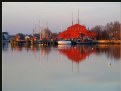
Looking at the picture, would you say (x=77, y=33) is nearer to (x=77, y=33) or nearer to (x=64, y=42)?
(x=77, y=33)

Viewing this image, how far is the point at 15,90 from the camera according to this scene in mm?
6621

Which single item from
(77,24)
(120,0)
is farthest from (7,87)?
(77,24)

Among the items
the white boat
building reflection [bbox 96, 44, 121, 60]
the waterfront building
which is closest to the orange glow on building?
the waterfront building

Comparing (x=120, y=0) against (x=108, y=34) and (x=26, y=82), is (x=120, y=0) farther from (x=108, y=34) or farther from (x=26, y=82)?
(x=108, y=34)

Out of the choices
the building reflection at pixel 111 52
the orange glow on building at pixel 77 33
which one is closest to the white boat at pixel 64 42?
the orange glow on building at pixel 77 33

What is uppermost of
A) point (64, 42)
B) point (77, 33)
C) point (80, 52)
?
point (77, 33)

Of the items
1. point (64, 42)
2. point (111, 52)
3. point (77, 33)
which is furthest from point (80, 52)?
point (64, 42)

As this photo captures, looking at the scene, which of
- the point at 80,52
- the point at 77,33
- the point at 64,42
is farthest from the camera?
the point at 64,42

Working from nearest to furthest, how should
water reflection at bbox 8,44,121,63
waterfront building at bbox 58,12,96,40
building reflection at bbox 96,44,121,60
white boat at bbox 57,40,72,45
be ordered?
water reflection at bbox 8,44,121,63 → building reflection at bbox 96,44,121,60 → waterfront building at bbox 58,12,96,40 → white boat at bbox 57,40,72,45

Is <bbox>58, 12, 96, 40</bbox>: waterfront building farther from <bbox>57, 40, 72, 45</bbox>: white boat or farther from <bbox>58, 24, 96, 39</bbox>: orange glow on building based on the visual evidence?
<bbox>57, 40, 72, 45</bbox>: white boat

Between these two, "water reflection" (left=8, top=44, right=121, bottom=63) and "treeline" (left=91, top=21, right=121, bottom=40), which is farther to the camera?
"treeline" (left=91, top=21, right=121, bottom=40)

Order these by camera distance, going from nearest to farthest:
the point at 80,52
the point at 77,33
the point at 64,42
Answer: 1. the point at 80,52
2. the point at 77,33
3. the point at 64,42

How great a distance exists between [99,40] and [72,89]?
31.5m

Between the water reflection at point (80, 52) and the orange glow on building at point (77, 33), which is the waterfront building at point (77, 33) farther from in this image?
the water reflection at point (80, 52)
